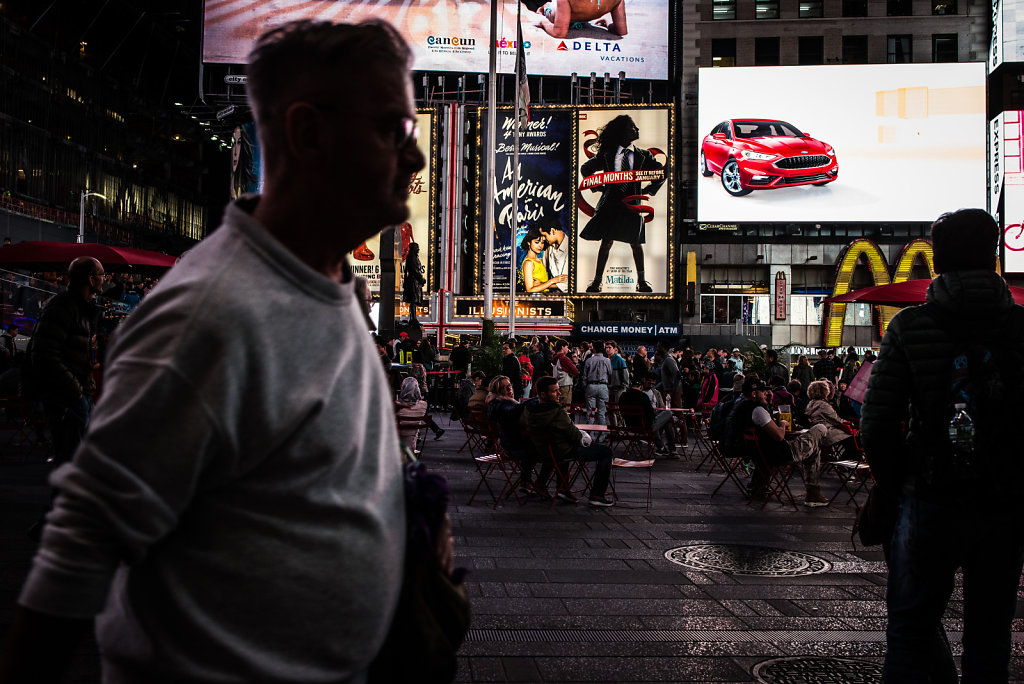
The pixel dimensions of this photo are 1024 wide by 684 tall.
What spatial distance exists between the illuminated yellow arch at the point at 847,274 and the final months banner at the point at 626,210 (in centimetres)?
827

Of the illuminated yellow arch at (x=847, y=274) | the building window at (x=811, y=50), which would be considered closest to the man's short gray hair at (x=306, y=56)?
the illuminated yellow arch at (x=847, y=274)

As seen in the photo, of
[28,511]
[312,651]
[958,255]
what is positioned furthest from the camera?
[28,511]

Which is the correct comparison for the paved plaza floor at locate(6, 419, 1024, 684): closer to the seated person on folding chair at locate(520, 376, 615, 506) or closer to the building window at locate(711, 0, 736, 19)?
the seated person on folding chair at locate(520, 376, 615, 506)

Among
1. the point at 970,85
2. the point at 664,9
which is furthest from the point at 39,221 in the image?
the point at 970,85

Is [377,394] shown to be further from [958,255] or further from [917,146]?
[917,146]

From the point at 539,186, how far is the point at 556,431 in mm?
36817

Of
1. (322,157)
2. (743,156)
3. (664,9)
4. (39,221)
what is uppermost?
(664,9)

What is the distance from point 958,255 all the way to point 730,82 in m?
45.6

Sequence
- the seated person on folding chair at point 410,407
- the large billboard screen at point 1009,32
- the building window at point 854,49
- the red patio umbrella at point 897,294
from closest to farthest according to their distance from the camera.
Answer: the seated person on folding chair at point 410,407, the red patio umbrella at point 897,294, the large billboard screen at point 1009,32, the building window at point 854,49

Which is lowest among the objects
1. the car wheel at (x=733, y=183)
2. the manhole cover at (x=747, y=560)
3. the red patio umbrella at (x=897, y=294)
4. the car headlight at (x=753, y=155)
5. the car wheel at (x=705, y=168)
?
the manhole cover at (x=747, y=560)

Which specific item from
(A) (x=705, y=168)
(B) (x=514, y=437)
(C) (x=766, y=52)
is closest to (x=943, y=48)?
(C) (x=766, y=52)

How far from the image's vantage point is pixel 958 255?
2.99 meters

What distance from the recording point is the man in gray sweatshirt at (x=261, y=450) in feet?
4.00

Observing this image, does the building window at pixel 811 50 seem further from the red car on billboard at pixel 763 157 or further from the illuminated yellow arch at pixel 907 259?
the illuminated yellow arch at pixel 907 259
